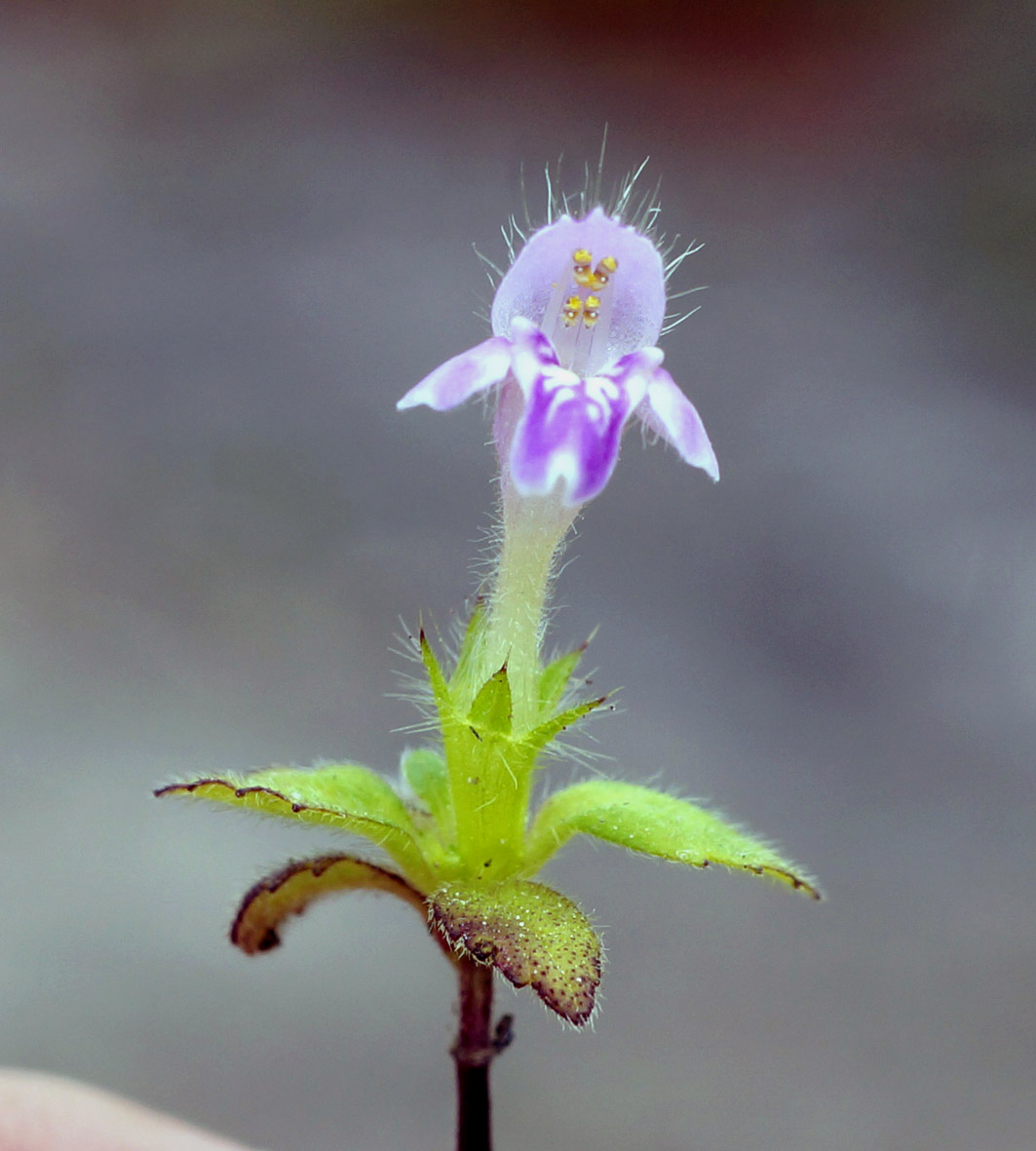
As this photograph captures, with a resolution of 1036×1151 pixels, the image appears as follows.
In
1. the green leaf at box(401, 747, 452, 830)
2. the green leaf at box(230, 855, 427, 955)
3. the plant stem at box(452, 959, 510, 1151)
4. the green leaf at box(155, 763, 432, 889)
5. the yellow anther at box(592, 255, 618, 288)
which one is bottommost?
the plant stem at box(452, 959, 510, 1151)

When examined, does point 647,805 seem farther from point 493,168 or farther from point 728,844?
point 493,168

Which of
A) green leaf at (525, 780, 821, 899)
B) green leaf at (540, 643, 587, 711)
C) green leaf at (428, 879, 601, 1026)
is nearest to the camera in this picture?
green leaf at (428, 879, 601, 1026)

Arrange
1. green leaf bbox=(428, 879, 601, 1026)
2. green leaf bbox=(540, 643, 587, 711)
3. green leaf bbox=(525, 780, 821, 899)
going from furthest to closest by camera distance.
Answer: green leaf bbox=(540, 643, 587, 711) < green leaf bbox=(525, 780, 821, 899) < green leaf bbox=(428, 879, 601, 1026)

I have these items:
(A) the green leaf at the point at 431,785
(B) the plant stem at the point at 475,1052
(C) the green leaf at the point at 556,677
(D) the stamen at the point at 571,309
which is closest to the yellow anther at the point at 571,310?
(D) the stamen at the point at 571,309

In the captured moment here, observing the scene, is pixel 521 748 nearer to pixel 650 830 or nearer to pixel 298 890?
pixel 650 830

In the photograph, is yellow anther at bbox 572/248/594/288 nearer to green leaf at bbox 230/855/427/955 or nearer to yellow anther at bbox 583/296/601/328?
yellow anther at bbox 583/296/601/328

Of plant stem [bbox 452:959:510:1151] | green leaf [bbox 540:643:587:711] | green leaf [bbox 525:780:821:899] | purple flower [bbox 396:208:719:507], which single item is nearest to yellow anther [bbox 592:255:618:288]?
purple flower [bbox 396:208:719:507]

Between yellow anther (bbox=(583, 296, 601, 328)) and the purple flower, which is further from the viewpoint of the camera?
yellow anther (bbox=(583, 296, 601, 328))

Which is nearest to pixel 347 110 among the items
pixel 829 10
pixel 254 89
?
pixel 254 89
